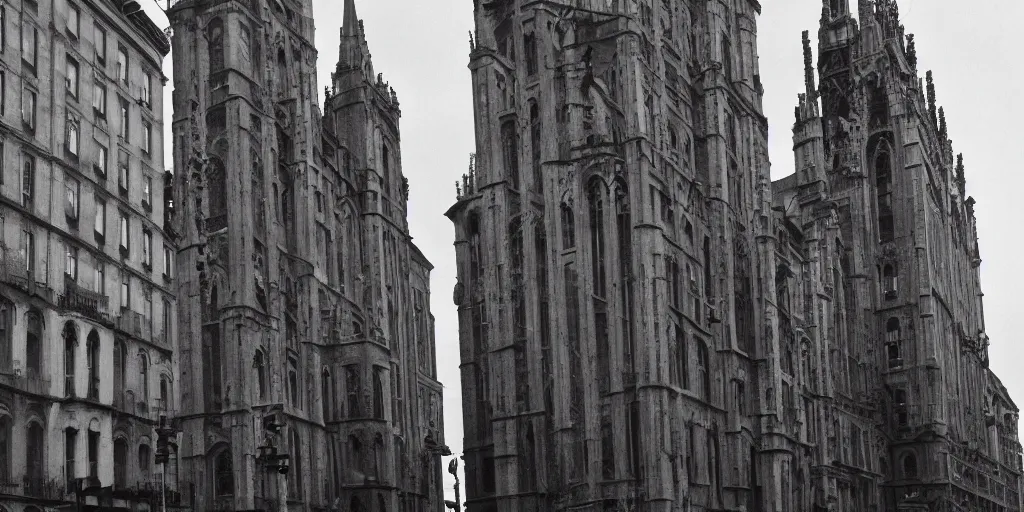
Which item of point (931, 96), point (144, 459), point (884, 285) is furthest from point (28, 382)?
point (931, 96)

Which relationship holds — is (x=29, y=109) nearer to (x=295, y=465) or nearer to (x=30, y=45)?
(x=30, y=45)

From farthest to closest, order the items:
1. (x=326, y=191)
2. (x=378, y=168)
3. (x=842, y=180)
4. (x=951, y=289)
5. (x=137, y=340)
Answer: (x=951, y=289), (x=842, y=180), (x=378, y=168), (x=326, y=191), (x=137, y=340)

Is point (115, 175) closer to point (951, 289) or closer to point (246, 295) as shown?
point (246, 295)

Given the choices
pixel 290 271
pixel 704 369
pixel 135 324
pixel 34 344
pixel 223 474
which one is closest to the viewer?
pixel 34 344

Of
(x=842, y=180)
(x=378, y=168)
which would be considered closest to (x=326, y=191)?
(x=378, y=168)

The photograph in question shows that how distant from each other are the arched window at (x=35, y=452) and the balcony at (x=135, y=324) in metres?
7.31

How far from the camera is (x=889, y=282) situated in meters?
116

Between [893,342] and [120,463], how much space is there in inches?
2768

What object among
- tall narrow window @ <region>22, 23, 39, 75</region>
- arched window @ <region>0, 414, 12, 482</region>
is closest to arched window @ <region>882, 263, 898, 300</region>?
tall narrow window @ <region>22, 23, 39, 75</region>

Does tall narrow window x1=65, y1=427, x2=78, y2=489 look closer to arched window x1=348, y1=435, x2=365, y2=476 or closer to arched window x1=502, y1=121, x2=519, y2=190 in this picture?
arched window x1=348, y1=435, x2=365, y2=476

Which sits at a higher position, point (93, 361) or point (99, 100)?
point (99, 100)

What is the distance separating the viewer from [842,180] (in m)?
116

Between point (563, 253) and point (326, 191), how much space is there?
11.3 meters

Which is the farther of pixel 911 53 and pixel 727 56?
pixel 911 53
